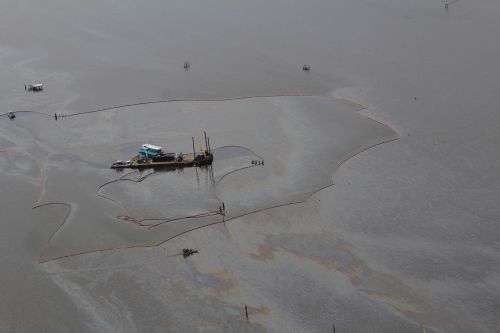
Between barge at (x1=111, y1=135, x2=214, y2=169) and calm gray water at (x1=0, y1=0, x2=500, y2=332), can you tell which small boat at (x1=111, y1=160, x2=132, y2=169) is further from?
calm gray water at (x1=0, y1=0, x2=500, y2=332)

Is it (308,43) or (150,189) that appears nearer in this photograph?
(150,189)

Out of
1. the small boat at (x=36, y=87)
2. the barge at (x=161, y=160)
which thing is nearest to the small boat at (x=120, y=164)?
the barge at (x=161, y=160)

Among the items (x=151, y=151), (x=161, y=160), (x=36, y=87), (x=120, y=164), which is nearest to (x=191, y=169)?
(x=161, y=160)

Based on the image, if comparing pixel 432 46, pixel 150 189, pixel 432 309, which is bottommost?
pixel 432 309

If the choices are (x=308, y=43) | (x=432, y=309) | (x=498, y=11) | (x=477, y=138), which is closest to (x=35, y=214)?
(x=432, y=309)

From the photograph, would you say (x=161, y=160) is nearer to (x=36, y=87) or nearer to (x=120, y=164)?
(x=120, y=164)

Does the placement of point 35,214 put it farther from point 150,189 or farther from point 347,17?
point 347,17

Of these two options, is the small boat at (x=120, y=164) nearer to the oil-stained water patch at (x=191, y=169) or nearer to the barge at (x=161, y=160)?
the barge at (x=161, y=160)

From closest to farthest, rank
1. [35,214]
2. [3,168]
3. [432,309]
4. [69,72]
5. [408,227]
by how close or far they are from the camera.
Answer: [432,309] → [408,227] → [35,214] → [3,168] → [69,72]

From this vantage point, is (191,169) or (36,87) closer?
(191,169)
